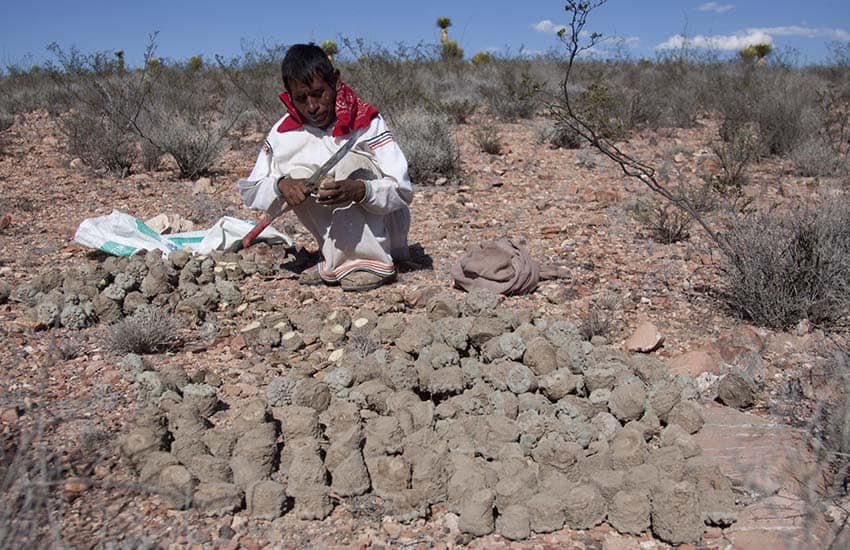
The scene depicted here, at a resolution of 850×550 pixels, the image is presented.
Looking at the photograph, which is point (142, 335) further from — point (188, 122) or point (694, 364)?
point (188, 122)

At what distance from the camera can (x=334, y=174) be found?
343 centimetres

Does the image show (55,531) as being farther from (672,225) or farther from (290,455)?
(672,225)

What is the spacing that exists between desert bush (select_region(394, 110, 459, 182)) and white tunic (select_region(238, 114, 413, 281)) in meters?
2.40

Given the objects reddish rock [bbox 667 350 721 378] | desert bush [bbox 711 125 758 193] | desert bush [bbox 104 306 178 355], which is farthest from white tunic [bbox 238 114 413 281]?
desert bush [bbox 711 125 758 193]

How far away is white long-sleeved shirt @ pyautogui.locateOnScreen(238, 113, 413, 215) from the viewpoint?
3537mm

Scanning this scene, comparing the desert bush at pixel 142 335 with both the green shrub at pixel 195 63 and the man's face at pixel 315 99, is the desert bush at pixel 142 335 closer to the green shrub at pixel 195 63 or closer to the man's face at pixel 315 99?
the man's face at pixel 315 99

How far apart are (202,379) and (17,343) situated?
106cm

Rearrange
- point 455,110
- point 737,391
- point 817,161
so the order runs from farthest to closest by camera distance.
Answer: point 455,110
point 817,161
point 737,391

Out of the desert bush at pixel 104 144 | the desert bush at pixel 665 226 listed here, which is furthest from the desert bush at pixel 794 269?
the desert bush at pixel 104 144

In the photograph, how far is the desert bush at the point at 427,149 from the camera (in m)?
6.07

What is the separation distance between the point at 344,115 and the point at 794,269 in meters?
2.30

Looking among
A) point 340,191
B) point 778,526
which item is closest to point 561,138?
point 340,191

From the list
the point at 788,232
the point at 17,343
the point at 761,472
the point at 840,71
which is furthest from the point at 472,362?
the point at 840,71

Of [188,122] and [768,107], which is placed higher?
[188,122]
